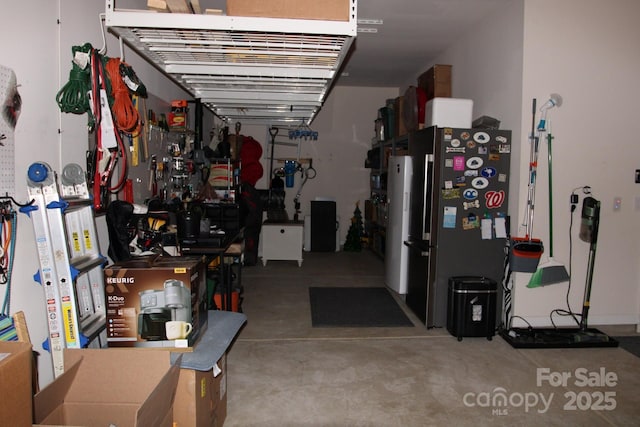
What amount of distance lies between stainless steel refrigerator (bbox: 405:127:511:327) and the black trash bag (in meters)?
2.71

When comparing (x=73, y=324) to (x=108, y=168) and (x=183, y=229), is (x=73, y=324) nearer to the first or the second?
(x=108, y=168)

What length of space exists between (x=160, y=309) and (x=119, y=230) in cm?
86

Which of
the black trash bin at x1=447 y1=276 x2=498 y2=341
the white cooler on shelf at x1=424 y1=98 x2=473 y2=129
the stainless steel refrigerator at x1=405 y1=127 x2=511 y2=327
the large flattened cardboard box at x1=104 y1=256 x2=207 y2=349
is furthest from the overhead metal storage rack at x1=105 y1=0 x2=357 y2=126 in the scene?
the black trash bin at x1=447 y1=276 x2=498 y2=341

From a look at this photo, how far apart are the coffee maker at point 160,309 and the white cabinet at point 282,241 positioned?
16.1 feet

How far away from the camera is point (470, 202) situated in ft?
14.1

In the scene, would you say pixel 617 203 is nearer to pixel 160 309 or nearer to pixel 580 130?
pixel 580 130

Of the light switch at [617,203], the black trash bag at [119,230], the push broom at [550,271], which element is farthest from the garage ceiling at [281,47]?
the light switch at [617,203]

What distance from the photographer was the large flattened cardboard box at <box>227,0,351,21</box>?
9.12 feet

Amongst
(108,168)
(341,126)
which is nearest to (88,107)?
(108,168)

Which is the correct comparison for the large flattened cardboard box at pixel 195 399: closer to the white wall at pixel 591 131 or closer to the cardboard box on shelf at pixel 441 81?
the white wall at pixel 591 131

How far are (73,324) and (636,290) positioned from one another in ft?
16.1

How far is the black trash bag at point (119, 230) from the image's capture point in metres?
2.90

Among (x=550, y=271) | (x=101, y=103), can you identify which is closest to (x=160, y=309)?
(x=101, y=103)

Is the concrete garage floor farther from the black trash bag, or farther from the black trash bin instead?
the black trash bag
